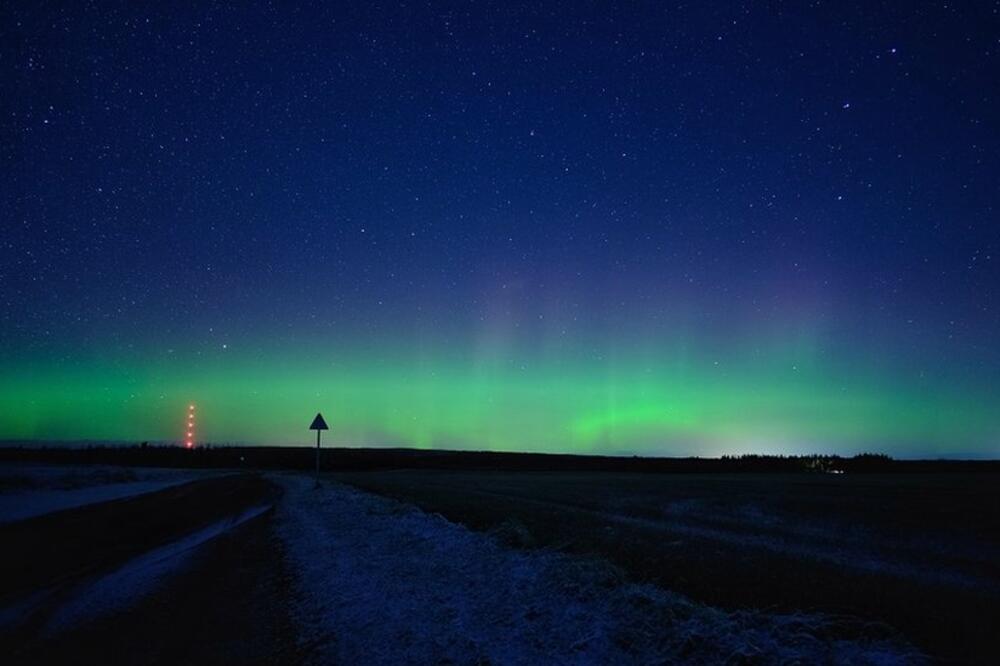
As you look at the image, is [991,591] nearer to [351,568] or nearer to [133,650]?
[351,568]

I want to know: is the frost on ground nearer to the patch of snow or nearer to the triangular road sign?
the patch of snow

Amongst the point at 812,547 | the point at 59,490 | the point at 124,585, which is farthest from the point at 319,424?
the point at 812,547

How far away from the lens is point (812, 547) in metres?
12.5

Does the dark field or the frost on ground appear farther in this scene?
the dark field

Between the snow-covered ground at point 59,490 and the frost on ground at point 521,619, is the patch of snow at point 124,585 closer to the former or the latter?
the frost on ground at point 521,619

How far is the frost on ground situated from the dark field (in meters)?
0.71

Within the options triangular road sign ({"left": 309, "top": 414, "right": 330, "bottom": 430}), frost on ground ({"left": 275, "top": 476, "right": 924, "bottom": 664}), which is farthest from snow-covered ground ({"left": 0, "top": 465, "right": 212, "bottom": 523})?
frost on ground ({"left": 275, "top": 476, "right": 924, "bottom": 664})

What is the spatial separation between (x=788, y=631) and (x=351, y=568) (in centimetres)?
805

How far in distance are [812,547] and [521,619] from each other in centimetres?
759

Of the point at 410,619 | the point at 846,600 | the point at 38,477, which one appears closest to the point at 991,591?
the point at 846,600

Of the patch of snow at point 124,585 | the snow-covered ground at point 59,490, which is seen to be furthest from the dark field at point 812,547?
→ the snow-covered ground at point 59,490

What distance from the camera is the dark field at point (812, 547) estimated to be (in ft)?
23.9

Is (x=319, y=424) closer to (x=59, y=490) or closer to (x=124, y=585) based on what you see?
(x=59, y=490)

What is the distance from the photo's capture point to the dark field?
7.29 meters
